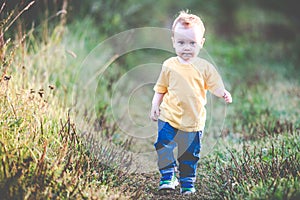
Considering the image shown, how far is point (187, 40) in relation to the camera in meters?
3.74

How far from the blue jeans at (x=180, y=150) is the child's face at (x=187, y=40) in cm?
59

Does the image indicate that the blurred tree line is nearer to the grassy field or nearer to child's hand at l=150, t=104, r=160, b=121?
the grassy field

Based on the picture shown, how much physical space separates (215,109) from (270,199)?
383 centimetres

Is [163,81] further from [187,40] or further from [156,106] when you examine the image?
[187,40]

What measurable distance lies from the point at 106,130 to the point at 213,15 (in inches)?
355

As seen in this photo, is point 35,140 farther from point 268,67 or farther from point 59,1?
point 268,67

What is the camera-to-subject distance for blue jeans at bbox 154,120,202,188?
151 inches

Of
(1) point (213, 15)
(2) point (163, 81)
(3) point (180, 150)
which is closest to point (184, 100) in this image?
(2) point (163, 81)

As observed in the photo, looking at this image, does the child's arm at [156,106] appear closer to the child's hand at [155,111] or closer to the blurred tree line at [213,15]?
the child's hand at [155,111]

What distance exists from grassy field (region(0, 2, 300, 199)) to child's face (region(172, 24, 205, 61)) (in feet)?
3.06

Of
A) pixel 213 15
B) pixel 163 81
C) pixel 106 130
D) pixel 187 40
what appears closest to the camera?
pixel 187 40

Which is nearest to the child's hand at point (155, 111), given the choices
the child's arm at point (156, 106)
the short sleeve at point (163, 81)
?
the child's arm at point (156, 106)

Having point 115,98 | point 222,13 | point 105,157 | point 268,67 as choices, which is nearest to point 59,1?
point 115,98

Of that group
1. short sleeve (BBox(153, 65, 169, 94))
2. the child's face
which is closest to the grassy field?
Result: short sleeve (BBox(153, 65, 169, 94))
